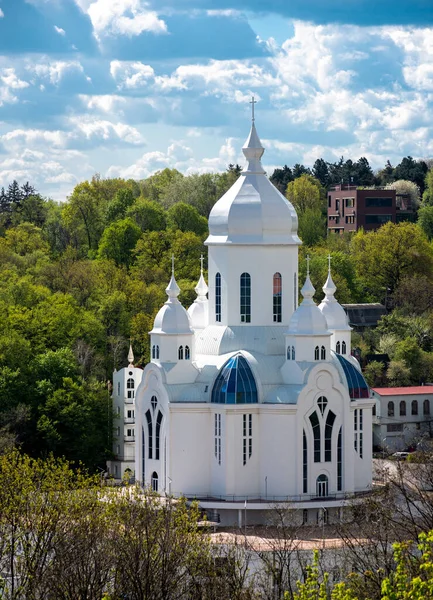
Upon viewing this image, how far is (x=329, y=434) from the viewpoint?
2680 inches

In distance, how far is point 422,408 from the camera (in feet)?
298

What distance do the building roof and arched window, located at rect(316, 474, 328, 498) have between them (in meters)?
21.9

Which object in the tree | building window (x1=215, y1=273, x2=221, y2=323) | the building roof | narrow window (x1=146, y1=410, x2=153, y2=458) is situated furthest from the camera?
the tree

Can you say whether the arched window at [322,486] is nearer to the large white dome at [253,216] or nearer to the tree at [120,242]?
the large white dome at [253,216]

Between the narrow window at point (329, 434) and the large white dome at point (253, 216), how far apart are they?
24.4 feet

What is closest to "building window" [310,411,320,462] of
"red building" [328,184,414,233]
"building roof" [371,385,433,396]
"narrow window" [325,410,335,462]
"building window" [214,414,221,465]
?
"narrow window" [325,410,335,462]

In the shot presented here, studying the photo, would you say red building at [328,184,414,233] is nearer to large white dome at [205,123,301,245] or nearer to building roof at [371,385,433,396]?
building roof at [371,385,433,396]

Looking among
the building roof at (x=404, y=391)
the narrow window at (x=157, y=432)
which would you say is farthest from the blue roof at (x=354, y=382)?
the building roof at (x=404, y=391)

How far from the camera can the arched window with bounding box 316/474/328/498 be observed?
222 feet

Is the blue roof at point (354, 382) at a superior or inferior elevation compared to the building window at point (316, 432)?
superior

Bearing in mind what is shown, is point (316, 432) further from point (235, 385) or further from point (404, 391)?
point (404, 391)

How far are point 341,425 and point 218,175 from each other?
80.1 metres

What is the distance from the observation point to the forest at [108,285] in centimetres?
8019

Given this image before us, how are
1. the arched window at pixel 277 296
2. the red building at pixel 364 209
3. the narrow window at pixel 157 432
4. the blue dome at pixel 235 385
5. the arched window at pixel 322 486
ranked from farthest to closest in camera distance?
1. the red building at pixel 364 209
2. the arched window at pixel 277 296
3. the narrow window at pixel 157 432
4. the arched window at pixel 322 486
5. the blue dome at pixel 235 385
